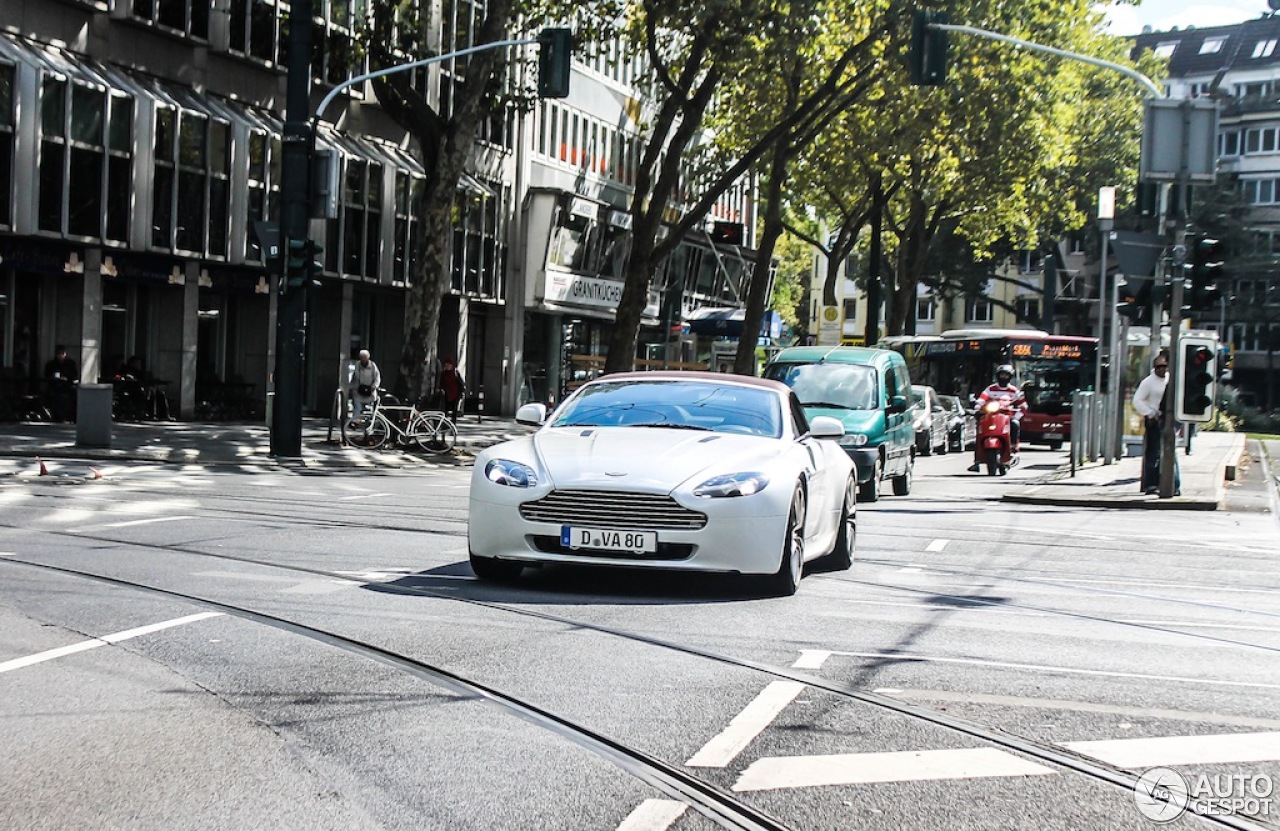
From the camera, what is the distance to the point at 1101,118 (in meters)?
75.5

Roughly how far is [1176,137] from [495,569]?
14583 millimetres

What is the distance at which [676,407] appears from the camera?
1245 cm

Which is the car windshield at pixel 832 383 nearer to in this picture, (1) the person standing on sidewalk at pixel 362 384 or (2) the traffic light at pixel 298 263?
A: (2) the traffic light at pixel 298 263

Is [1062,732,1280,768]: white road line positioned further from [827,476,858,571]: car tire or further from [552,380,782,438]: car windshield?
Answer: [827,476,858,571]: car tire

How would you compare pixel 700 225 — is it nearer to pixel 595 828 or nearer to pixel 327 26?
pixel 327 26

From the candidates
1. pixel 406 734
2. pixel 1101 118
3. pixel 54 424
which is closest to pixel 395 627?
pixel 406 734

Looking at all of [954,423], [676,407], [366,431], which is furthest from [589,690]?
[954,423]

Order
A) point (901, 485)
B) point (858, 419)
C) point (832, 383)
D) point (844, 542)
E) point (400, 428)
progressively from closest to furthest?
point (844, 542) → point (858, 419) → point (832, 383) → point (901, 485) → point (400, 428)

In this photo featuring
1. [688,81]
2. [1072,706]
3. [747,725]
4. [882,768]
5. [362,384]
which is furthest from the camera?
[688,81]

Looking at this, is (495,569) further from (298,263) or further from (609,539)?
(298,263)

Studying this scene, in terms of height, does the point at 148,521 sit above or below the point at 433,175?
below

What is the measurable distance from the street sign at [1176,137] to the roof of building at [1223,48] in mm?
97708

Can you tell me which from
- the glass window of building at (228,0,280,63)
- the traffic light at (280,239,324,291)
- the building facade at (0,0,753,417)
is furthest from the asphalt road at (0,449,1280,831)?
the glass window of building at (228,0,280,63)

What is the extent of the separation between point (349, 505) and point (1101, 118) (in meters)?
61.6
